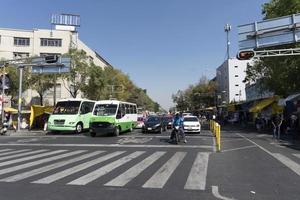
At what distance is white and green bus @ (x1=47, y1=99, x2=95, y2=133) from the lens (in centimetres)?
3247

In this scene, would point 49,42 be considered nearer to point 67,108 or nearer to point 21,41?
point 21,41

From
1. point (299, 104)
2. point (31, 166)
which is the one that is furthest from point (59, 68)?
point (31, 166)

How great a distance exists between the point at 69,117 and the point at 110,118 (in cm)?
467

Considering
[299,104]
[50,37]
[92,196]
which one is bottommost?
[92,196]

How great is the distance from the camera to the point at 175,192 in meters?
9.06

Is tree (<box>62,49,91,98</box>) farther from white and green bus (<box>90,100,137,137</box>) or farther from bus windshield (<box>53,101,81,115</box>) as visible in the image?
white and green bus (<box>90,100,137,137</box>)

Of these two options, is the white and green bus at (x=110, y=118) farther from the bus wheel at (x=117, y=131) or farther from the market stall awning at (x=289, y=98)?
the market stall awning at (x=289, y=98)

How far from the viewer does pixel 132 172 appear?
11992 mm

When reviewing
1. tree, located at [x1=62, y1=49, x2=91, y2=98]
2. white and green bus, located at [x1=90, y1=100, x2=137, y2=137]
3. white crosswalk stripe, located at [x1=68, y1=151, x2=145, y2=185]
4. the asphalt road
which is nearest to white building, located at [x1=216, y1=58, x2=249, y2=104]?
tree, located at [x1=62, y1=49, x2=91, y2=98]

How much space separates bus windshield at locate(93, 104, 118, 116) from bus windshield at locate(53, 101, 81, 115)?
2.88m

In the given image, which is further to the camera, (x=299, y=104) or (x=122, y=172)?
(x=299, y=104)

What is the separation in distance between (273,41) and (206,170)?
17.0m

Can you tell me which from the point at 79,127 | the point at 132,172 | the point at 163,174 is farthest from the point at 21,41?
the point at 163,174

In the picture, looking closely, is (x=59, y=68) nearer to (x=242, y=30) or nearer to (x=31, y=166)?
(x=242, y=30)
